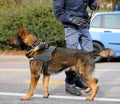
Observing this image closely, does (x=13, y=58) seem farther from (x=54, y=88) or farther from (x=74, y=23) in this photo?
(x=74, y=23)

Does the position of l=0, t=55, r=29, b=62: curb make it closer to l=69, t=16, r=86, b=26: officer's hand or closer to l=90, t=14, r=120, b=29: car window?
l=90, t=14, r=120, b=29: car window

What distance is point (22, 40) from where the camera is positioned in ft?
25.0

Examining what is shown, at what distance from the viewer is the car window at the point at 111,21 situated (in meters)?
13.9

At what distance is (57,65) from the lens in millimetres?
7656

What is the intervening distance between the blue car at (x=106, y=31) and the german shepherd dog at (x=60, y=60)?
620 centimetres

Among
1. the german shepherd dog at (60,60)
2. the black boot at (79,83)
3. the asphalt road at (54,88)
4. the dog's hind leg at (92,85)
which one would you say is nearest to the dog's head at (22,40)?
the german shepherd dog at (60,60)

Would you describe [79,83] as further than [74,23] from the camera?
Yes

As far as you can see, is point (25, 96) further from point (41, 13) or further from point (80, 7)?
point (41, 13)

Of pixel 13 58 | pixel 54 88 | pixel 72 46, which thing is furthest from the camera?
pixel 13 58

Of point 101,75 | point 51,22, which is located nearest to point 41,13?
point 51,22

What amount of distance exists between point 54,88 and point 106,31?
209 inches

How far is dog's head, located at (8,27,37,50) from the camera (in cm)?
760

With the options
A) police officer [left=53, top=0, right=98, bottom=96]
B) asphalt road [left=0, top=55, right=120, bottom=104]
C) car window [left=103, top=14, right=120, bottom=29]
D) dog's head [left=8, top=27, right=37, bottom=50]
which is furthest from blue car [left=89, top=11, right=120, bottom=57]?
dog's head [left=8, top=27, right=37, bottom=50]

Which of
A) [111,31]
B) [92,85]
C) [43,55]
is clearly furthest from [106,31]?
[43,55]
